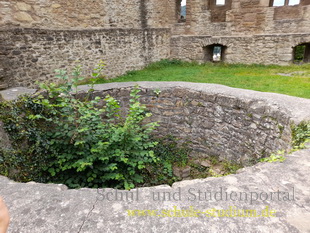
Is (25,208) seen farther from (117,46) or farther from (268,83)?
(117,46)

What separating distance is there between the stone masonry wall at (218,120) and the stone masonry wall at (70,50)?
260cm

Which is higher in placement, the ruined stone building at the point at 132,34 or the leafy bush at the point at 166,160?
the ruined stone building at the point at 132,34

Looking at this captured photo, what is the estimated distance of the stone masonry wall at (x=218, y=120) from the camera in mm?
3479

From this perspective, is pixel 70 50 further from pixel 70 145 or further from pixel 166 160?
pixel 166 160

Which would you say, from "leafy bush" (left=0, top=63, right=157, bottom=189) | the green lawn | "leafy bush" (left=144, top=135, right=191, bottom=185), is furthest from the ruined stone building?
"leafy bush" (left=144, top=135, right=191, bottom=185)

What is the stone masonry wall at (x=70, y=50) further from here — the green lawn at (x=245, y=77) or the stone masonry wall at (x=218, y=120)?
the stone masonry wall at (x=218, y=120)

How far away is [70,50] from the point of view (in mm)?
7348

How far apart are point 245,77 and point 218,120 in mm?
4528

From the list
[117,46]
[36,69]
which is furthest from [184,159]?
[117,46]

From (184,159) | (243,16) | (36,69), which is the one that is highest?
(243,16)

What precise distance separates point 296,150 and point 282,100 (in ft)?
5.36

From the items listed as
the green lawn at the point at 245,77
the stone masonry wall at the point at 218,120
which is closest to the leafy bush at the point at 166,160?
the stone masonry wall at the point at 218,120

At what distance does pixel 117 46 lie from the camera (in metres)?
9.22

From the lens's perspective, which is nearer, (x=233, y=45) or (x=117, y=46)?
(x=117, y=46)
